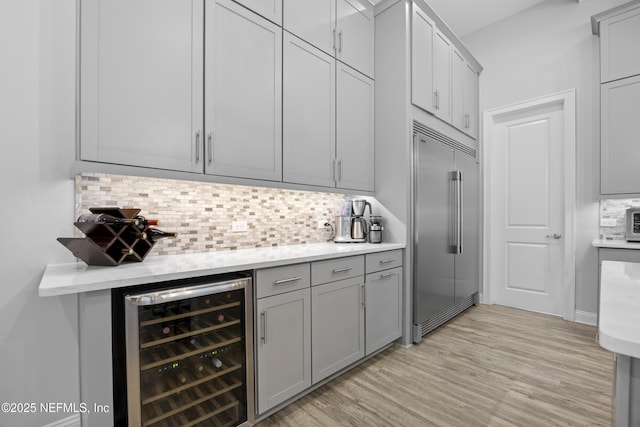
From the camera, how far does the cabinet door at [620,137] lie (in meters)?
2.75

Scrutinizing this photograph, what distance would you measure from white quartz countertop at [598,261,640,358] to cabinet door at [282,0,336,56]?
231 centimetres

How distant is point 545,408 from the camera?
5.96 ft

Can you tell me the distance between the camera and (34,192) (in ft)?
4.81

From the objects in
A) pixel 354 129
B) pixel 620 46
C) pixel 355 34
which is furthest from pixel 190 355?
pixel 620 46

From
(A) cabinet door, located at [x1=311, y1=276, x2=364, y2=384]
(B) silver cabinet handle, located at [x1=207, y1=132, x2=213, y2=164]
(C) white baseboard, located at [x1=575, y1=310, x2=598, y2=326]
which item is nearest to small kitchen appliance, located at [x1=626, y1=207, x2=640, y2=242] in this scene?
(C) white baseboard, located at [x1=575, y1=310, x2=598, y2=326]

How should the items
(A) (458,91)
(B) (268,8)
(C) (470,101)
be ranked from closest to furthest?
(B) (268,8)
(A) (458,91)
(C) (470,101)

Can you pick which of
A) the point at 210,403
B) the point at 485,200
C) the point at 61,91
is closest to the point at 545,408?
the point at 210,403

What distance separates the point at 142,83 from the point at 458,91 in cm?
→ 324

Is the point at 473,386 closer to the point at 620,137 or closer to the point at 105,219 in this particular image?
the point at 105,219

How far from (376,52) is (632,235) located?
2944mm

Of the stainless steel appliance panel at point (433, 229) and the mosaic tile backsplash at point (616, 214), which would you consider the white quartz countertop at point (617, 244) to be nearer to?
the mosaic tile backsplash at point (616, 214)

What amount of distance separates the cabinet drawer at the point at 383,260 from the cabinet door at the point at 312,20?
67.0 inches

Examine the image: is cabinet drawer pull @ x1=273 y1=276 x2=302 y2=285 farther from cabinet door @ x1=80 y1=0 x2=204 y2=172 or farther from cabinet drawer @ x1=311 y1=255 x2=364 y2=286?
cabinet door @ x1=80 y1=0 x2=204 y2=172

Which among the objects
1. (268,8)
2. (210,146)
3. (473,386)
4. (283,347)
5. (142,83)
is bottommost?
(473,386)
